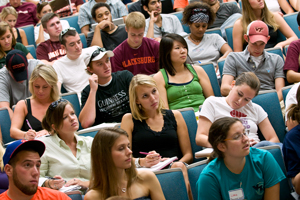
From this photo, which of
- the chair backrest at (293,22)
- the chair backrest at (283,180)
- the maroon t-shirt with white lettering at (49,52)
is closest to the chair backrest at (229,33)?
the chair backrest at (293,22)

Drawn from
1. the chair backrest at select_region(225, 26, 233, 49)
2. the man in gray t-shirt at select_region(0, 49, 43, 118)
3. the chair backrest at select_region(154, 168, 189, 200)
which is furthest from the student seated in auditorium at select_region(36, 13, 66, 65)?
the chair backrest at select_region(154, 168, 189, 200)

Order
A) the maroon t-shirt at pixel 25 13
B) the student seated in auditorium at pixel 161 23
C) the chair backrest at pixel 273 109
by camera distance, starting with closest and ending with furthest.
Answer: the chair backrest at pixel 273 109
the student seated in auditorium at pixel 161 23
the maroon t-shirt at pixel 25 13

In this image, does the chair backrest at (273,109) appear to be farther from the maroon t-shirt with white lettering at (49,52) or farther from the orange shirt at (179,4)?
the orange shirt at (179,4)

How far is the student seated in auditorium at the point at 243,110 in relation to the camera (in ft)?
8.18

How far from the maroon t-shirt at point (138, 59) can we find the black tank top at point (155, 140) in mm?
1287

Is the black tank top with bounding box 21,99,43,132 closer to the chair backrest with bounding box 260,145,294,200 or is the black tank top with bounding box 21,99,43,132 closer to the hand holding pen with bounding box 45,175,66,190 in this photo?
the hand holding pen with bounding box 45,175,66,190

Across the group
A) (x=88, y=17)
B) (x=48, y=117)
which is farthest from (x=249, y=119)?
(x=88, y=17)

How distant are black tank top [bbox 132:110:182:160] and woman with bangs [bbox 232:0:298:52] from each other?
1.57 metres

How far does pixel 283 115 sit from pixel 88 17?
3.08 m

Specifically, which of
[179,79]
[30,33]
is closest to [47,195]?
[179,79]

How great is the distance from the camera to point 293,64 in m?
3.17

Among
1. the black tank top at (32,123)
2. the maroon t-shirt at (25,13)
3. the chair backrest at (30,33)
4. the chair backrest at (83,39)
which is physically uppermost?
the maroon t-shirt at (25,13)

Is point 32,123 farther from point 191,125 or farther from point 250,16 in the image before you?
point 250,16

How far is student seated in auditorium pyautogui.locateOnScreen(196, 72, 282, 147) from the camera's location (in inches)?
98.2
